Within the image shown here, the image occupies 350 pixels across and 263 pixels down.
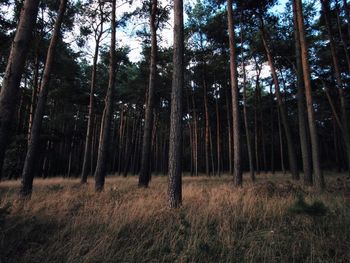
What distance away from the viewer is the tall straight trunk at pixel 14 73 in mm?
4340

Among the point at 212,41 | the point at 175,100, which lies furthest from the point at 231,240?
the point at 212,41

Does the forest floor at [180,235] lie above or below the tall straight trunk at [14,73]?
below

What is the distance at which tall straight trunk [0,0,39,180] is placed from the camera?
14.2ft

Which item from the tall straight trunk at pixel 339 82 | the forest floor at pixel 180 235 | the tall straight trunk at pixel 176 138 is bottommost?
the forest floor at pixel 180 235

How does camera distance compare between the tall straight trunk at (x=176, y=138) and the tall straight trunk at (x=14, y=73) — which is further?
the tall straight trunk at (x=176, y=138)

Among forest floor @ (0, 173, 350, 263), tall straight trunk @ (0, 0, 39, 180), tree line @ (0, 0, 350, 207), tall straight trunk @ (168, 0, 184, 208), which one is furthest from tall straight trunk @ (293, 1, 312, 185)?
tall straight trunk @ (0, 0, 39, 180)

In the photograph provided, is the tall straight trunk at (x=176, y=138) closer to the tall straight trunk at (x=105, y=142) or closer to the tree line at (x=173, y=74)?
the tree line at (x=173, y=74)

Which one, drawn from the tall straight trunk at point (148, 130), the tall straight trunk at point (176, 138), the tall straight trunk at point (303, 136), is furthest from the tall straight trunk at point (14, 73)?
the tall straight trunk at point (303, 136)

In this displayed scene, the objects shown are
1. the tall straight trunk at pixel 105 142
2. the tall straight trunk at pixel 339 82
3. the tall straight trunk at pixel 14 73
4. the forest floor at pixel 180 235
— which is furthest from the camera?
the tall straight trunk at pixel 339 82

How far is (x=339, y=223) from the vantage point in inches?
174

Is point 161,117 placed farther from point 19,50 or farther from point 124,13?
point 19,50

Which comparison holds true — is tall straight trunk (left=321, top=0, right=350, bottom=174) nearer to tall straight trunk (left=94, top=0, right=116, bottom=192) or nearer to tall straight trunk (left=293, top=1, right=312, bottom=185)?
tall straight trunk (left=293, top=1, right=312, bottom=185)

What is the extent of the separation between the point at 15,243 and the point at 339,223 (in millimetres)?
5402

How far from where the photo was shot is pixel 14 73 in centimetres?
455
